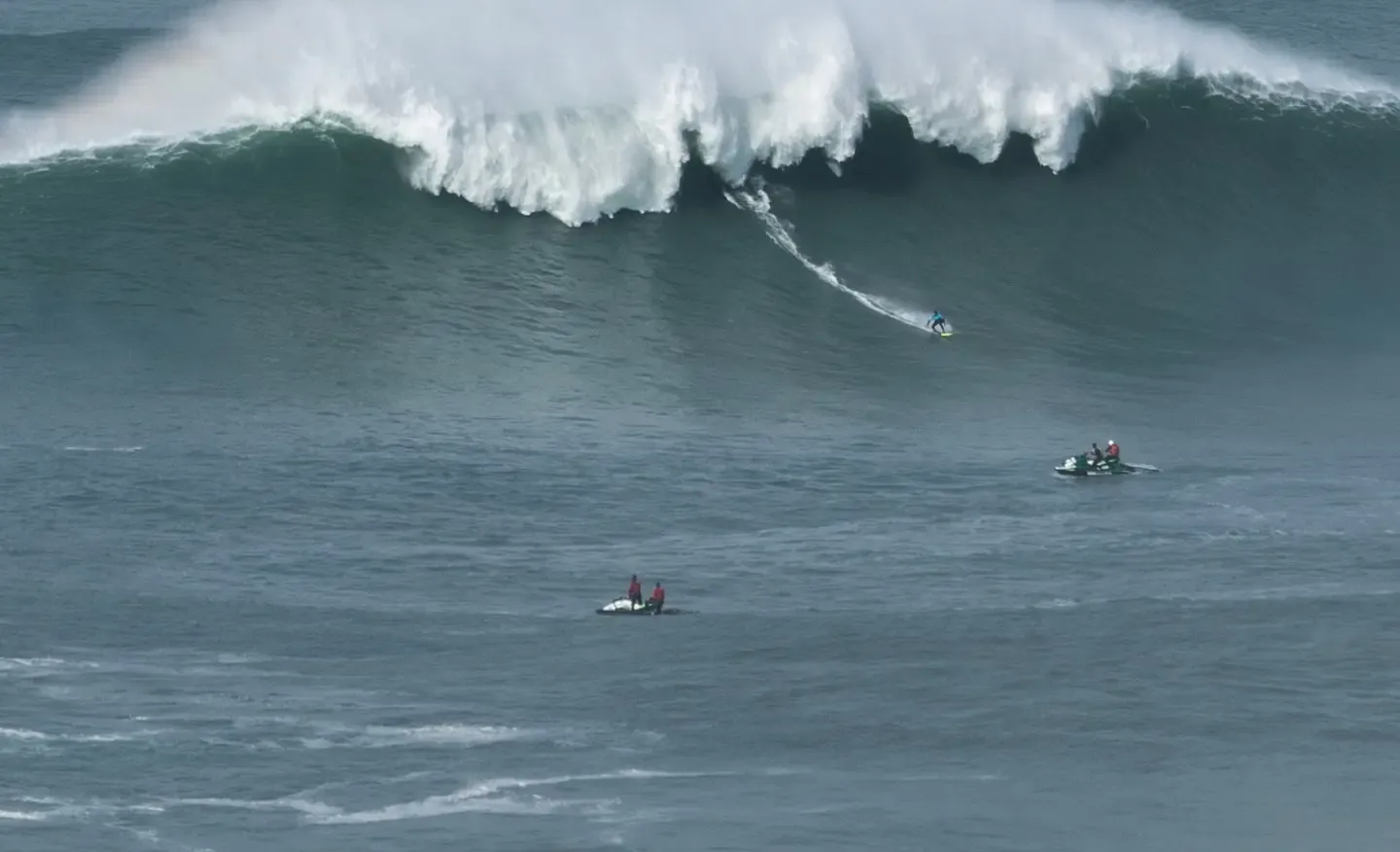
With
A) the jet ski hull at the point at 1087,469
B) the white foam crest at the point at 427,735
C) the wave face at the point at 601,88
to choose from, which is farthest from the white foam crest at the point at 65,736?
the wave face at the point at 601,88

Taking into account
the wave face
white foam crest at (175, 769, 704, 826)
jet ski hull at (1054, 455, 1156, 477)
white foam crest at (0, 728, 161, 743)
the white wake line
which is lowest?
white foam crest at (175, 769, 704, 826)

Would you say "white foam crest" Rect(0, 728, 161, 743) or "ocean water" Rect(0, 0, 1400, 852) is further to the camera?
"white foam crest" Rect(0, 728, 161, 743)

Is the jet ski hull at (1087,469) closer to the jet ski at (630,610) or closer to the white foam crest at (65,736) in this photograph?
the jet ski at (630,610)

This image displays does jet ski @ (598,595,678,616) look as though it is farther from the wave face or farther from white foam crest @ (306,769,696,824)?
the wave face

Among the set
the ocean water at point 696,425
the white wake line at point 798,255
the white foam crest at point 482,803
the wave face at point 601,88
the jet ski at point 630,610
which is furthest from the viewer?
the wave face at point 601,88

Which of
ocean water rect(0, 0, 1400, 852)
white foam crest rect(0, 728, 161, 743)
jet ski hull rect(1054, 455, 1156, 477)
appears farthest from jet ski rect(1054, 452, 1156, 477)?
white foam crest rect(0, 728, 161, 743)

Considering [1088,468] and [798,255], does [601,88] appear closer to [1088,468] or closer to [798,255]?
[798,255]

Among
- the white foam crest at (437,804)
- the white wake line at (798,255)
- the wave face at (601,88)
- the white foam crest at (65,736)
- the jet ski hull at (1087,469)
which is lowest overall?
the white foam crest at (437,804)
